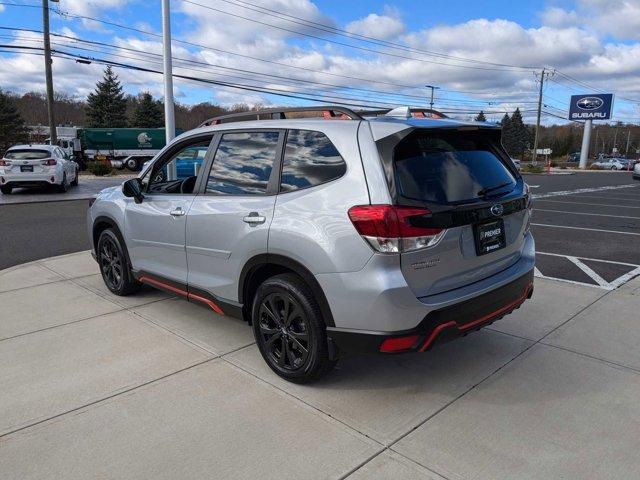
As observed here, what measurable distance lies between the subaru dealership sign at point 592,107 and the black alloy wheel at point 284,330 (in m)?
68.1

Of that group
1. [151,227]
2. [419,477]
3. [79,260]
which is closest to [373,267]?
[419,477]

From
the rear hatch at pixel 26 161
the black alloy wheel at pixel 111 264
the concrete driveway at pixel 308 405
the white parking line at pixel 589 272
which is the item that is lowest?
the concrete driveway at pixel 308 405

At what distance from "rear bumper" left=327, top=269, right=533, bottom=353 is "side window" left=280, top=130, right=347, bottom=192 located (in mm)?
947

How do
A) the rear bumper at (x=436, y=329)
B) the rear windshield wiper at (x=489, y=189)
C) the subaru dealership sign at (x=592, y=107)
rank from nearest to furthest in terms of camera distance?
the rear bumper at (x=436, y=329)
the rear windshield wiper at (x=489, y=189)
the subaru dealership sign at (x=592, y=107)

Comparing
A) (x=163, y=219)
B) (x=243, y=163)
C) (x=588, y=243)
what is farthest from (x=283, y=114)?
(x=588, y=243)

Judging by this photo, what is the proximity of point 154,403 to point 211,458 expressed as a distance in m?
0.74

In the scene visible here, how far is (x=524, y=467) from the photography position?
2574mm

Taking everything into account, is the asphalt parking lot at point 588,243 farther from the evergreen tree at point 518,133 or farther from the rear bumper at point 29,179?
the evergreen tree at point 518,133

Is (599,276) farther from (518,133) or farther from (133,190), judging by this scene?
(518,133)

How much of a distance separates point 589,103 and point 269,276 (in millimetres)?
68964

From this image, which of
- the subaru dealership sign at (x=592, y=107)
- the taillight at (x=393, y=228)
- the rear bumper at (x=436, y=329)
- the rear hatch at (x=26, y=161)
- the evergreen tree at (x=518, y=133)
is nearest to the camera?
the taillight at (x=393, y=228)

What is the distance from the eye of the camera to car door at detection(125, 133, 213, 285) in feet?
13.8

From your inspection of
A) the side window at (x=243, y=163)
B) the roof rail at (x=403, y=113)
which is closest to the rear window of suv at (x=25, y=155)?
the side window at (x=243, y=163)

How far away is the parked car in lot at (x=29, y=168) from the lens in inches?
626
